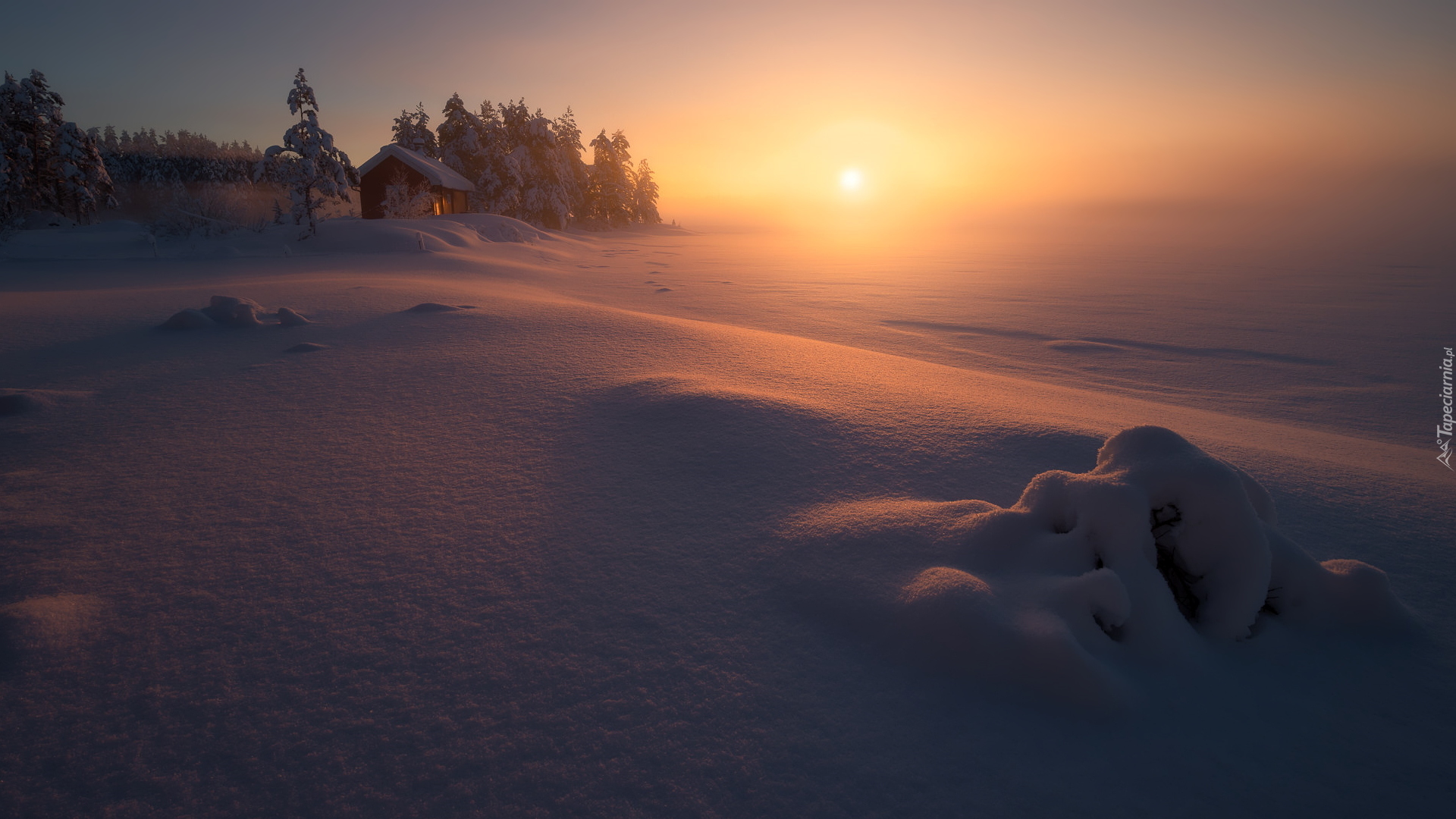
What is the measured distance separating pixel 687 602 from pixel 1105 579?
164 centimetres

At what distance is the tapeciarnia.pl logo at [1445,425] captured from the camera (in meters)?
5.51

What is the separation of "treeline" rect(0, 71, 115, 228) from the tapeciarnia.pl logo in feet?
172

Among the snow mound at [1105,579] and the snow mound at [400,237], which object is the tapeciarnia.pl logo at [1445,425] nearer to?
the snow mound at [1105,579]

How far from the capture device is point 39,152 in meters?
34.2

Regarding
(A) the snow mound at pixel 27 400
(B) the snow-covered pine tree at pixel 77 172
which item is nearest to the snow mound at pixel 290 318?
(A) the snow mound at pixel 27 400

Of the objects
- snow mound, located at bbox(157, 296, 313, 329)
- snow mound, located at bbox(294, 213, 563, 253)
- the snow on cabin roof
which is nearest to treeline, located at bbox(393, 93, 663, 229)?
the snow on cabin roof

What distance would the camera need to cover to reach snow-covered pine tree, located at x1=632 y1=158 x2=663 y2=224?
5877 cm

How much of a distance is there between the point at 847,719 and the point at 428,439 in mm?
3345

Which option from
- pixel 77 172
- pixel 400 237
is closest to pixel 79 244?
pixel 400 237

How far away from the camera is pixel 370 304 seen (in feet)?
27.3

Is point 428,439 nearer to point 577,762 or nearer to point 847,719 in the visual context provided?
point 577,762

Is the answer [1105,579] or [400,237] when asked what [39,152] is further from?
[1105,579]

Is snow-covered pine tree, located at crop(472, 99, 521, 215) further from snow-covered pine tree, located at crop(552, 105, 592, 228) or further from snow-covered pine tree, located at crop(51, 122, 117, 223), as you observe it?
snow-covered pine tree, located at crop(51, 122, 117, 223)

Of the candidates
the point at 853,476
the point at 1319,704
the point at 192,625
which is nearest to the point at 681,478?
the point at 853,476
